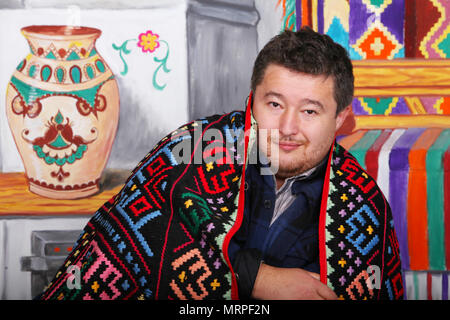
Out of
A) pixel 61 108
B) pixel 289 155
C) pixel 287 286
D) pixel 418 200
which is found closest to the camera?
pixel 287 286

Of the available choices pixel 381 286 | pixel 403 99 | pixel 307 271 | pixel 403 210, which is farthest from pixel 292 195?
pixel 403 99

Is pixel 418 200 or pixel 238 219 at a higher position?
pixel 238 219

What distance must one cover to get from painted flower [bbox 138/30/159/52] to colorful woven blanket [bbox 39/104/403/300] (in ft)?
2.82

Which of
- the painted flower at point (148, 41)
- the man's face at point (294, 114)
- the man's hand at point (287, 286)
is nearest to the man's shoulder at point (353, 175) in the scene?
the man's face at point (294, 114)

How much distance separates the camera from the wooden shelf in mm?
2562

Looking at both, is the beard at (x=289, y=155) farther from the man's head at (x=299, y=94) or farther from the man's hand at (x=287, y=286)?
the man's hand at (x=287, y=286)

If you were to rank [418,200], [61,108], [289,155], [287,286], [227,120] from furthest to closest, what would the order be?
[61,108] < [418,200] < [227,120] < [289,155] < [287,286]

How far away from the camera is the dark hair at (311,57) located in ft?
5.50

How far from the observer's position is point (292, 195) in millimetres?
1787

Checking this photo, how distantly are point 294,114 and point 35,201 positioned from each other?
1405mm

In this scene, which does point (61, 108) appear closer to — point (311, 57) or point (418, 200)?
point (311, 57)

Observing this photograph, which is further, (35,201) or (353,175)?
(35,201)

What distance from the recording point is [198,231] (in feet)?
5.39

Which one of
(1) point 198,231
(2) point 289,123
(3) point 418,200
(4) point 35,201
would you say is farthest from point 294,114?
(4) point 35,201
